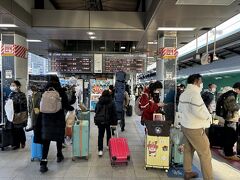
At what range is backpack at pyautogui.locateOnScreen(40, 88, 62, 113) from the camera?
13.5 ft

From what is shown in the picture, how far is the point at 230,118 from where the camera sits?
16.7 feet

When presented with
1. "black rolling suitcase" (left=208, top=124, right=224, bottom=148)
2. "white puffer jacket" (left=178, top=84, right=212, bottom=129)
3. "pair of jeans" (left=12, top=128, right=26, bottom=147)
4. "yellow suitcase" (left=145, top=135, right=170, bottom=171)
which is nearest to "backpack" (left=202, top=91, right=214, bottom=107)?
"black rolling suitcase" (left=208, top=124, right=224, bottom=148)

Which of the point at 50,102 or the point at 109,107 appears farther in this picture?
the point at 109,107

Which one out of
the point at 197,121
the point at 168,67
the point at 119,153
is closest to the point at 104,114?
the point at 119,153

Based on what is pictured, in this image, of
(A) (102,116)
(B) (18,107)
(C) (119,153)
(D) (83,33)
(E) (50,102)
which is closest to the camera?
(E) (50,102)

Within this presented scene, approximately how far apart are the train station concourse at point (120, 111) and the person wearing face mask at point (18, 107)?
2cm

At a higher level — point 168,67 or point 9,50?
point 9,50

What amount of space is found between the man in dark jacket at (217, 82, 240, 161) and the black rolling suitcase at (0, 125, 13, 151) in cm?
421

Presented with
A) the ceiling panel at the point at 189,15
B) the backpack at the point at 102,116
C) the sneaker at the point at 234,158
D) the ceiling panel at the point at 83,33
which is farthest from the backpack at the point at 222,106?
the ceiling panel at the point at 83,33

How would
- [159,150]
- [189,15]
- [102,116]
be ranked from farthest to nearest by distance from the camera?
[102,116] → [189,15] → [159,150]

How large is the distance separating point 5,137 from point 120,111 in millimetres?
3169

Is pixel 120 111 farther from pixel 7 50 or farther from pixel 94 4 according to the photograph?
pixel 7 50

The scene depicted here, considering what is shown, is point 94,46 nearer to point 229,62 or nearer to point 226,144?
point 229,62

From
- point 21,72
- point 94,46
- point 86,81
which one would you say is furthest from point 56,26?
point 86,81
